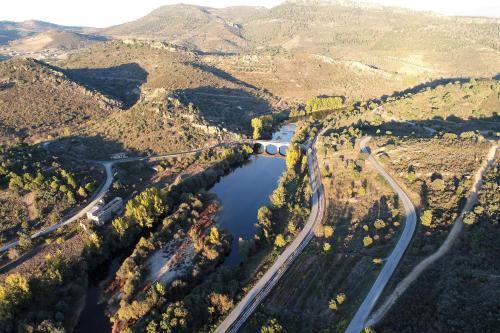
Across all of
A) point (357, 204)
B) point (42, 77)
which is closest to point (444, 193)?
point (357, 204)

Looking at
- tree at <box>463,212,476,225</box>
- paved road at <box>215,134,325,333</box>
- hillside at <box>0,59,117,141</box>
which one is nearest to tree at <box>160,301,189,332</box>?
paved road at <box>215,134,325,333</box>

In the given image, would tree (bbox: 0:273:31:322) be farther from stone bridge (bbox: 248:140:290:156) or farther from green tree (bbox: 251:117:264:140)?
green tree (bbox: 251:117:264:140)

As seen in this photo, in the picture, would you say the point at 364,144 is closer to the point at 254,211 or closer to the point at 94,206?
the point at 254,211

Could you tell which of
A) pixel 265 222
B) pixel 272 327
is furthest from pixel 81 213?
pixel 272 327

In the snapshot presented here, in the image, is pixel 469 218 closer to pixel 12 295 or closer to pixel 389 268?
pixel 389 268

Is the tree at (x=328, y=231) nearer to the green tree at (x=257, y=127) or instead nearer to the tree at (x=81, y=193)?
the tree at (x=81, y=193)

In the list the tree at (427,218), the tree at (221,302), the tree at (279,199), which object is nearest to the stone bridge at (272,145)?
the tree at (279,199)
